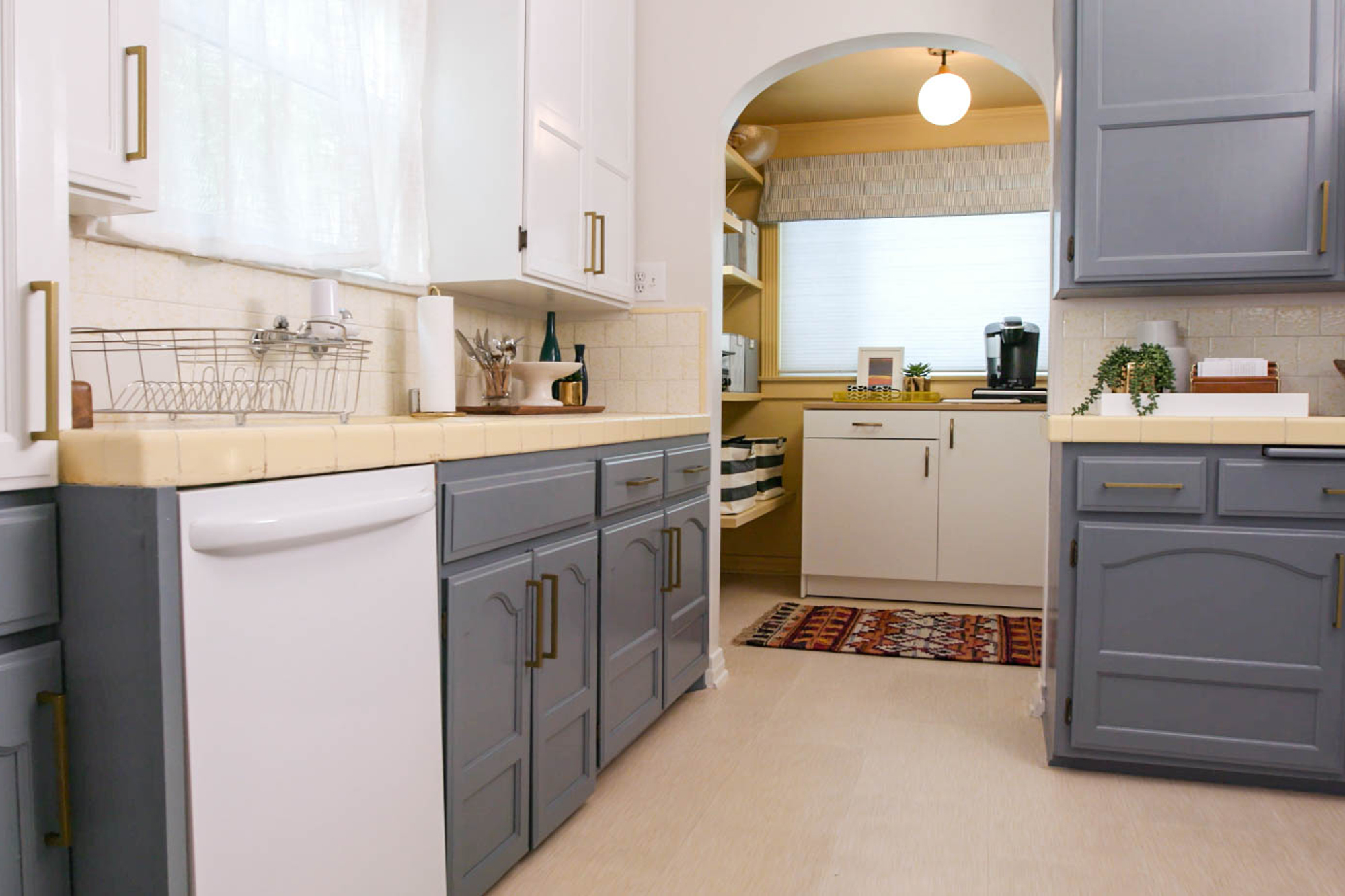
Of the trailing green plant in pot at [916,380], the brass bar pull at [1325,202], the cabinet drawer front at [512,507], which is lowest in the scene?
the cabinet drawer front at [512,507]

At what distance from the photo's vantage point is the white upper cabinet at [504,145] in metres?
2.54

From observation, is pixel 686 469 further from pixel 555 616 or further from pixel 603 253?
pixel 555 616

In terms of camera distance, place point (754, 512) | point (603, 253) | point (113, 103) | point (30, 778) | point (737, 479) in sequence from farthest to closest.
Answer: point (754, 512) → point (737, 479) → point (603, 253) → point (113, 103) → point (30, 778)

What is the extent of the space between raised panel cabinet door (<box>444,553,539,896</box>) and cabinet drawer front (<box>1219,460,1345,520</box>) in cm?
167

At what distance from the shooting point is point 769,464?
484 cm

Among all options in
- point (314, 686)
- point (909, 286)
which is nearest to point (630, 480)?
point (314, 686)

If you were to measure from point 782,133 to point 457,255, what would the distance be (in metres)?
3.17

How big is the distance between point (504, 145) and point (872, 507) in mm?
2659

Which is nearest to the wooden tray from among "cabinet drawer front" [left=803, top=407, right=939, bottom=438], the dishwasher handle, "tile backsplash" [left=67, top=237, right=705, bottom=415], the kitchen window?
"tile backsplash" [left=67, top=237, right=705, bottom=415]

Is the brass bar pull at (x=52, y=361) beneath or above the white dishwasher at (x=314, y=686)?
above

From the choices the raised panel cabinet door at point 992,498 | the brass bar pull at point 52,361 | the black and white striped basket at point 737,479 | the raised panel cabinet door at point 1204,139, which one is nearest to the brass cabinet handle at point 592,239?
the raised panel cabinet door at point 1204,139

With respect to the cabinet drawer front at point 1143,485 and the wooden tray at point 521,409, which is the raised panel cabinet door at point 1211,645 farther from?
the wooden tray at point 521,409

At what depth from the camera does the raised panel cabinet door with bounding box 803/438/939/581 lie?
4539 millimetres

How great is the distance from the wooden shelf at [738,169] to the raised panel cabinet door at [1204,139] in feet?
6.97
